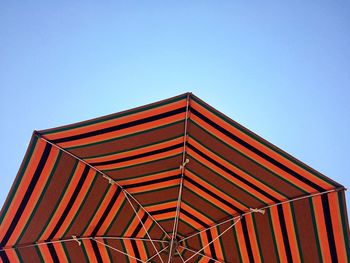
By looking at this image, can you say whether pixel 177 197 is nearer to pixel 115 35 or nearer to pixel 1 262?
pixel 1 262

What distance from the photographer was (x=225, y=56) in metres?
8.31

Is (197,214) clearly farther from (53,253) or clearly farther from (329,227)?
(53,253)

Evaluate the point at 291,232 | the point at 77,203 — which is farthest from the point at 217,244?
the point at 77,203

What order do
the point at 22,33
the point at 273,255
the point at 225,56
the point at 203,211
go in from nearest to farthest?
the point at 273,255 → the point at 203,211 → the point at 22,33 → the point at 225,56

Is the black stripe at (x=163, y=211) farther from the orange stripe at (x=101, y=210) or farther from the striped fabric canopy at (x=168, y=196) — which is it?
the orange stripe at (x=101, y=210)

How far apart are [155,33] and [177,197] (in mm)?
5630

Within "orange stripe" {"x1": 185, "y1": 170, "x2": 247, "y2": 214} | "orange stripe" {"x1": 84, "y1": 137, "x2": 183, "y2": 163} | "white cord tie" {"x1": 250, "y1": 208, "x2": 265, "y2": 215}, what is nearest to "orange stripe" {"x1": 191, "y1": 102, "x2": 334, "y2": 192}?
"orange stripe" {"x1": 84, "y1": 137, "x2": 183, "y2": 163}

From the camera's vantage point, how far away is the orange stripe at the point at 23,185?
→ 10.4 feet

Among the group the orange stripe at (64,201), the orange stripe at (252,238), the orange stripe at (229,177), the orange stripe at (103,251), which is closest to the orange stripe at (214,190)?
the orange stripe at (252,238)

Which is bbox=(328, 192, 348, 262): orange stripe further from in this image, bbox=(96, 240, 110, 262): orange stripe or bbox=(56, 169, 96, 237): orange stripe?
bbox=(96, 240, 110, 262): orange stripe

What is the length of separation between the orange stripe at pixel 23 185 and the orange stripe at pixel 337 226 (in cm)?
264

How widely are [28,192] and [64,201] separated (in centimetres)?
37

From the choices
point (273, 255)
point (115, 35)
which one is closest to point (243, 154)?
point (273, 255)

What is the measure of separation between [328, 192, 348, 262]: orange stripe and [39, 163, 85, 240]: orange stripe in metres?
2.35
